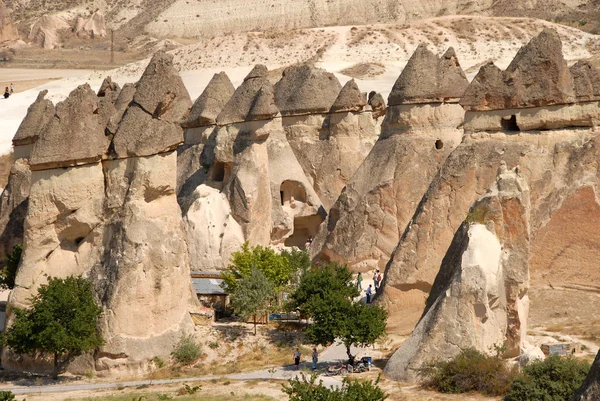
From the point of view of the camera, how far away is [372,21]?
9850cm

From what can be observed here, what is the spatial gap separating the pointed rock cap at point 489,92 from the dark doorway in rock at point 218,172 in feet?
35.4

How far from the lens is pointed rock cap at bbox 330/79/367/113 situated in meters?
38.8

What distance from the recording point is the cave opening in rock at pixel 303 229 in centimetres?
3759

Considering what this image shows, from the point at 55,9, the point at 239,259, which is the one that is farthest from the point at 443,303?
the point at 55,9

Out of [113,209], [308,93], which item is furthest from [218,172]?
Result: [113,209]

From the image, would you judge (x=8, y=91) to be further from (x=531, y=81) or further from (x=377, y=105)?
(x=531, y=81)

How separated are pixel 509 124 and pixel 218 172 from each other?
1167 centimetres

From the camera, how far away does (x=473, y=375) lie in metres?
20.4

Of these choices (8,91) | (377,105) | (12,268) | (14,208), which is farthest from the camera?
(8,91)

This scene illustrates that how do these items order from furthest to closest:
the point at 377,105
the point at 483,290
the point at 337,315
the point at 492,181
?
the point at 377,105, the point at 492,181, the point at 337,315, the point at 483,290

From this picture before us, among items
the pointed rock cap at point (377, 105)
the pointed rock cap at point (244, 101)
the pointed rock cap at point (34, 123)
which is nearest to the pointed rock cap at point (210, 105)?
the pointed rock cap at point (244, 101)

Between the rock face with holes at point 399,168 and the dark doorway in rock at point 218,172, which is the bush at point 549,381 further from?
the dark doorway in rock at point 218,172

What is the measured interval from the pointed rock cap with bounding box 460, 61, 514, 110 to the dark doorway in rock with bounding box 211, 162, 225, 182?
35.4 feet

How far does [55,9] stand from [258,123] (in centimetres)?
7459
